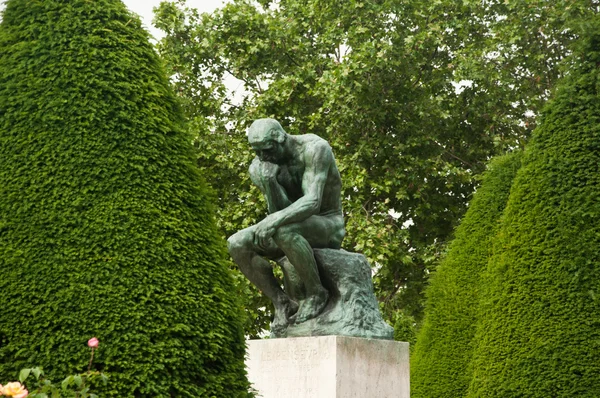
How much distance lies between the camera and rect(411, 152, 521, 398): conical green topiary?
10992mm

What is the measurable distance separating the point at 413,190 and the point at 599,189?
10.2m

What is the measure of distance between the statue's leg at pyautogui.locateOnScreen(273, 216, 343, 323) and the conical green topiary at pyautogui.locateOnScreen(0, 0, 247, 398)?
5.48 feet

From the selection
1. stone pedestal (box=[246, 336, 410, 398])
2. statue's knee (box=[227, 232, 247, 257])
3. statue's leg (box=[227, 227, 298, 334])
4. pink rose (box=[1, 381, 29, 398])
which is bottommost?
pink rose (box=[1, 381, 29, 398])

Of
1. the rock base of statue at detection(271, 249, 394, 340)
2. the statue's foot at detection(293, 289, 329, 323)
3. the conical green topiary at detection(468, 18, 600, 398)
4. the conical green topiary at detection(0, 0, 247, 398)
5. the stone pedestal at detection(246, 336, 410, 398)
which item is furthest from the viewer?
the conical green topiary at detection(468, 18, 600, 398)

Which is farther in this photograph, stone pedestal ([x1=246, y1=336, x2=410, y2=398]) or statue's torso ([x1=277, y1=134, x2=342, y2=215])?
statue's torso ([x1=277, y1=134, x2=342, y2=215])

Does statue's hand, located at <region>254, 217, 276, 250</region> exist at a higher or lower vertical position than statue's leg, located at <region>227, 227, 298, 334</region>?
higher

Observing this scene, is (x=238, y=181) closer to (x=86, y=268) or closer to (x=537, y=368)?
(x=537, y=368)

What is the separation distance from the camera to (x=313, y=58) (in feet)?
59.9

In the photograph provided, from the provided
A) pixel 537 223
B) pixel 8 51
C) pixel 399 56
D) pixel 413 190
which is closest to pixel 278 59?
pixel 399 56

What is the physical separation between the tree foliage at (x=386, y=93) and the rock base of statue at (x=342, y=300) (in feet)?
28.9

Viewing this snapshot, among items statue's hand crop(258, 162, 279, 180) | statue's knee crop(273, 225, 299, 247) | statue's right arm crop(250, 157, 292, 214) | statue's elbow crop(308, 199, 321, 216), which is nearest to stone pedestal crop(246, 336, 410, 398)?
statue's knee crop(273, 225, 299, 247)

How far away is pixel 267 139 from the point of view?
23.8 ft

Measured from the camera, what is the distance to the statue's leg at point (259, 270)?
25.0ft

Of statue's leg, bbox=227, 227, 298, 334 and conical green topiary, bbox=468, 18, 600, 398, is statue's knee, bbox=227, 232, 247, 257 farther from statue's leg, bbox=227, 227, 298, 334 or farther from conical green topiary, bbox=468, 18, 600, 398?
conical green topiary, bbox=468, 18, 600, 398
